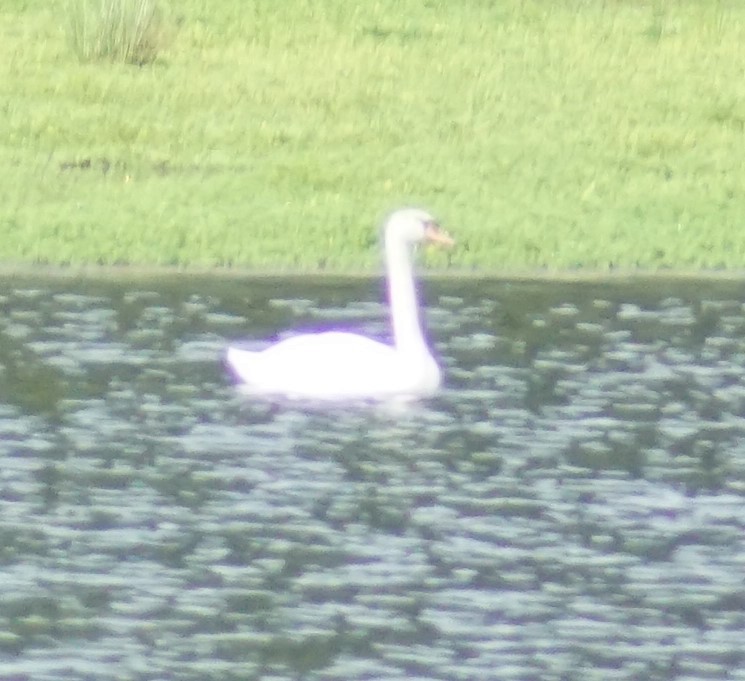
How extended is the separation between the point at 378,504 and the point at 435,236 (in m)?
3.46

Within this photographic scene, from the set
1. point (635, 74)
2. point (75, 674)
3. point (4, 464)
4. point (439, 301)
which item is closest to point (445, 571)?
point (75, 674)

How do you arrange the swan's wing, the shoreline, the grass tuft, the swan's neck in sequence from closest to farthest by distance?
the swan's wing → the swan's neck → the shoreline → the grass tuft

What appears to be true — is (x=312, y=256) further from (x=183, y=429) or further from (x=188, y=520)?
(x=188, y=520)

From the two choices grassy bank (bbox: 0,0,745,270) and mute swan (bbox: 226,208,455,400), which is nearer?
mute swan (bbox: 226,208,455,400)

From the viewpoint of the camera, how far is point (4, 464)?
34.2ft

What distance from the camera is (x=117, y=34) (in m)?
21.8

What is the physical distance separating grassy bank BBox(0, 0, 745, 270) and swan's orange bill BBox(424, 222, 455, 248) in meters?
3.07

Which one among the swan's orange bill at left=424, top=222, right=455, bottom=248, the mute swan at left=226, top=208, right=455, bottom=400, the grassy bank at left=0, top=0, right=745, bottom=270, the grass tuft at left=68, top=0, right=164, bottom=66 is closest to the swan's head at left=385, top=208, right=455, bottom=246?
the swan's orange bill at left=424, top=222, right=455, bottom=248

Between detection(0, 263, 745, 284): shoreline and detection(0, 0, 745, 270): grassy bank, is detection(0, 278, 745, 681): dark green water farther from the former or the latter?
detection(0, 0, 745, 270): grassy bank

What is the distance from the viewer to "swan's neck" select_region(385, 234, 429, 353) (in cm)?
1218

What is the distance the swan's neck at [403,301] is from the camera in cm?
1218

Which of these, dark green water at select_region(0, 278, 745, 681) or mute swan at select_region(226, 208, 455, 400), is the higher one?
mute swan at select_region(226, 208, 455, 400)

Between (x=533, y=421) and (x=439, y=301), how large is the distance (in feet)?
11.3

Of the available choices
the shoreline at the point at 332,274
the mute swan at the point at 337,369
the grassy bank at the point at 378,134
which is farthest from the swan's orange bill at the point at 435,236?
the grassy bank at the point at 378,134
